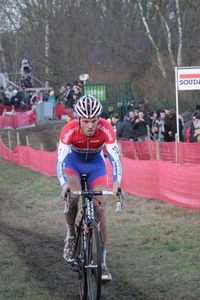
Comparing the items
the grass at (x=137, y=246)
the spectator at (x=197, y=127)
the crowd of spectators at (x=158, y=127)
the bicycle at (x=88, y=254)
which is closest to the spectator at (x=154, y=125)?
the crowd of spectators at (x=158, y=127)

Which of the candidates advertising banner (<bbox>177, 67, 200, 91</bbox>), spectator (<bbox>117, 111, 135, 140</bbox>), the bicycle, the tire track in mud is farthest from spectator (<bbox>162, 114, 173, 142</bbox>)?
the bicycle

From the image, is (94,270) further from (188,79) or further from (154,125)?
(154,125)

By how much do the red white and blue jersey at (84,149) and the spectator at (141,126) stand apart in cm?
1194

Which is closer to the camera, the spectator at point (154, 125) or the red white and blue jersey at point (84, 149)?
the red white and blue jersey at point (84, 149)

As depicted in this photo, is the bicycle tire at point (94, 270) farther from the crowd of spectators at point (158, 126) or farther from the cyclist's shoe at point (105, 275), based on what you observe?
the crowd of spectators at point (158, 126)

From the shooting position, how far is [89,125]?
7.10m

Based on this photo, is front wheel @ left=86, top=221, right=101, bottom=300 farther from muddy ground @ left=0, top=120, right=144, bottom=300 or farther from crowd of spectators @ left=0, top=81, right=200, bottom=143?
crowd of spectators @ left=0, top=81, right=200, bottom=143

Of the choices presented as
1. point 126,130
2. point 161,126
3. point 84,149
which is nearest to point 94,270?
point 84,149

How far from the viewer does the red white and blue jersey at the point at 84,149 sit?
7199mm

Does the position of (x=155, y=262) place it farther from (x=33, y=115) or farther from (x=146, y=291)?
(x=33, y=115)

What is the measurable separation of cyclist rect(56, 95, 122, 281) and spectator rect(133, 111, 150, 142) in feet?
39.1

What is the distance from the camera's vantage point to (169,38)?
29.2 m

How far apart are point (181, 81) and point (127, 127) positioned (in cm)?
279

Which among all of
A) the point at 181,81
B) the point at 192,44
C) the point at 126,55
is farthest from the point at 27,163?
the point at 126,55
